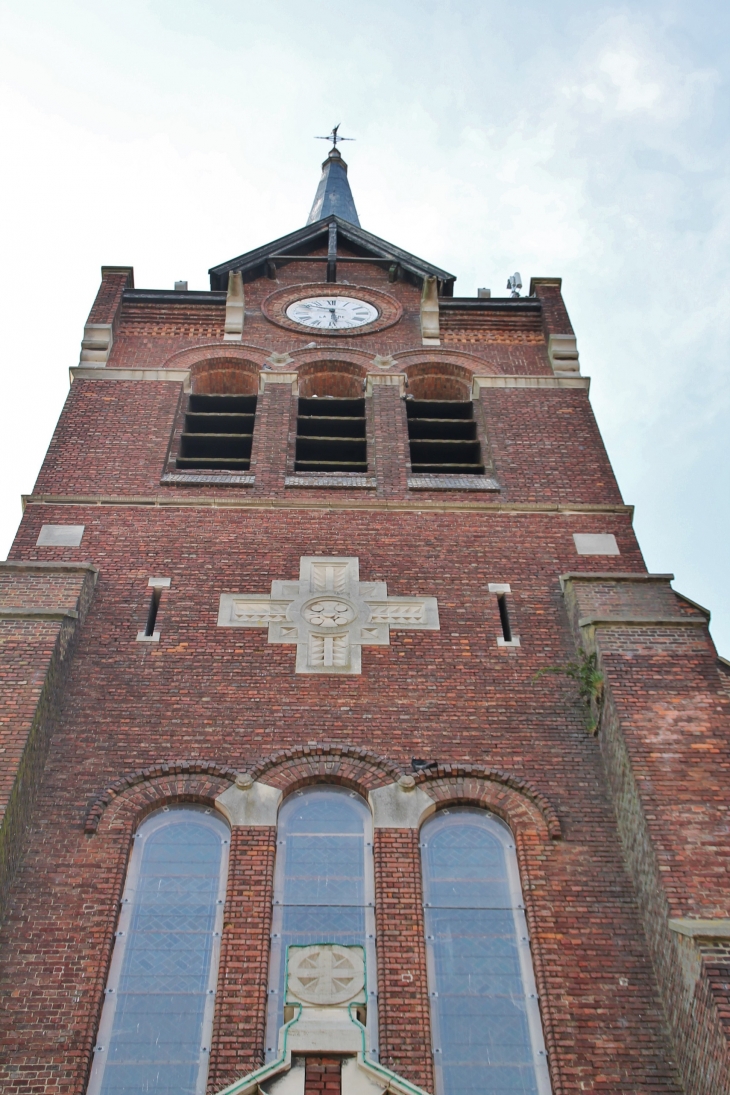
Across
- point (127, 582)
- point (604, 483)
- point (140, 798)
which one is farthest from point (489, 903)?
point (604, 483)

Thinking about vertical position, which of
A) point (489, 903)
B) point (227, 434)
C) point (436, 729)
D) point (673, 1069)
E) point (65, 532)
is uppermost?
point (227, 434)

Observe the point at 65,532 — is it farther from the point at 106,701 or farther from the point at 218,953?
the point at 218,953

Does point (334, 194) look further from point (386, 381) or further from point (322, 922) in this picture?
point (322, 922)

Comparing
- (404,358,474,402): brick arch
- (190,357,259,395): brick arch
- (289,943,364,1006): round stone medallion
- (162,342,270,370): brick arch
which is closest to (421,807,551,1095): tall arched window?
(289,943,364,1006): round stone medallion

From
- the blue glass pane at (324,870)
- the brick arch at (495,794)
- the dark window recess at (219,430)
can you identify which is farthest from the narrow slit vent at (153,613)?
the brick arch at (495,794)

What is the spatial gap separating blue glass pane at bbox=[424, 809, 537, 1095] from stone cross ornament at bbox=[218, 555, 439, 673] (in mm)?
2532

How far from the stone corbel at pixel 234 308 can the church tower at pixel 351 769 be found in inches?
99.1

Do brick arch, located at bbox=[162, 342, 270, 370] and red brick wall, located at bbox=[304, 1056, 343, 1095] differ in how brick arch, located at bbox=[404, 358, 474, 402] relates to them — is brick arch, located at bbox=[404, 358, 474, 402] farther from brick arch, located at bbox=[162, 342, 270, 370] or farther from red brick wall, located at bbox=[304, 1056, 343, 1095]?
red brick wall, located at bbox=[304, 1056, 343, 1095]

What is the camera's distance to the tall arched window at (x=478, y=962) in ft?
33.0

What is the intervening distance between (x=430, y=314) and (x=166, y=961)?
13.6 metres

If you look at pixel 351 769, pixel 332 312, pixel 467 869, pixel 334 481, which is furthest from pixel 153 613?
pixel 332 312

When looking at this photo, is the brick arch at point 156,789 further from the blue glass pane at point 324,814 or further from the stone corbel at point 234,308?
the stone corbel at point 234,308

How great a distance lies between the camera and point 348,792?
12.4 metres

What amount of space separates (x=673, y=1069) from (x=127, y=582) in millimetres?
8163
